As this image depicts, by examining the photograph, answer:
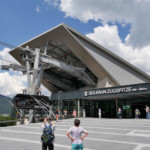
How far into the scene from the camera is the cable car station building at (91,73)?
1136 inches

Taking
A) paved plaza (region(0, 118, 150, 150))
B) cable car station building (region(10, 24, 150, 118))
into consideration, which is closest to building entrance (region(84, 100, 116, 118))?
cable car station building (region(10, 24, 150, 118))

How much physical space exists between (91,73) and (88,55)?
7103 mm

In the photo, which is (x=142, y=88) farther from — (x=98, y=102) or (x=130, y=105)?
(x=98, y=102)

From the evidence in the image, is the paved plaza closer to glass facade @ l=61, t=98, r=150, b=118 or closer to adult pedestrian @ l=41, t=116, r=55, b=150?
adult pedestrian @ l=41, t=116, r=55, b=150

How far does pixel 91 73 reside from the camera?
1502 inches

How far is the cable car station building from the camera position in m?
28.8

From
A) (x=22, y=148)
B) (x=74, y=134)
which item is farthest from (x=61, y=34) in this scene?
(x=74, y=134)

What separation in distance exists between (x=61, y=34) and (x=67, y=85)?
16085 mm

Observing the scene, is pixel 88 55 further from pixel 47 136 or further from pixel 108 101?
pixel 47 136

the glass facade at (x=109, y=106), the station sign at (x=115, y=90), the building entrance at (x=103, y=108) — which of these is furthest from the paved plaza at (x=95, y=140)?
the building entrance at (x=103, y=108)

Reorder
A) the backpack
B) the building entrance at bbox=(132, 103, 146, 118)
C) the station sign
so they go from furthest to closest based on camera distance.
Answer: the building entrance at bbox=(132, 103, 146, 118), the station sign, the backpack

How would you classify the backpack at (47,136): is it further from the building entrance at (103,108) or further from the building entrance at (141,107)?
the building entrance at (141,107)

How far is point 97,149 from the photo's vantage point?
6418mm

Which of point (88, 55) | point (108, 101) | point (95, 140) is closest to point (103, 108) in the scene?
point (108, 101)
